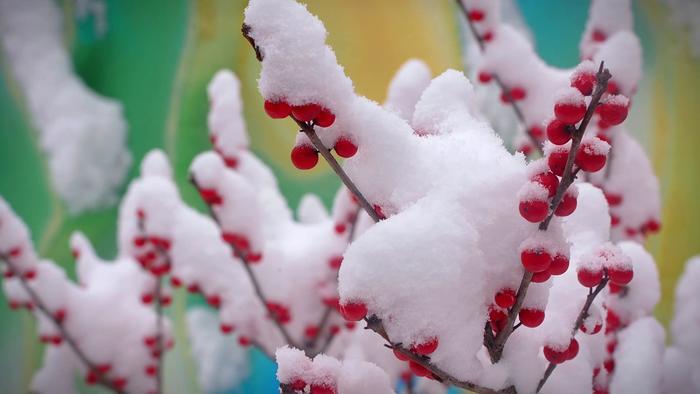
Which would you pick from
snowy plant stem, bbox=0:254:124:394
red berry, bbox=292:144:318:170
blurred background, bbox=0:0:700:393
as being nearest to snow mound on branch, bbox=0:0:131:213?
blurred background, bbox=0:0:700:393

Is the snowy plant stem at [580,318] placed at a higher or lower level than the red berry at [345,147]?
lower

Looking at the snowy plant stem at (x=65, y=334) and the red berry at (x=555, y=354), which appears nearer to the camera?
the red berry at (x=555, y=354)

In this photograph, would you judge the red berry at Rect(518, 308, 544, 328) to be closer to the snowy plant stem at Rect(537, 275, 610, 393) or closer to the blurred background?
the snowy plant stem at Rect(537, 275, 610, 393)

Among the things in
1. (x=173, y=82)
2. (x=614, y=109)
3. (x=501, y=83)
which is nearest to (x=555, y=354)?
(x=614, y=109)

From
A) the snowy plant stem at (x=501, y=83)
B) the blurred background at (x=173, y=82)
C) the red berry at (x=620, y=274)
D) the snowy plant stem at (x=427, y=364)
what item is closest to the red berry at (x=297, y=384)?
the snowy plant stem at (x=427, y=364)

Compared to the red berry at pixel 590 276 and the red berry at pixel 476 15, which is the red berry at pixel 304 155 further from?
the red berry at pixel 476 15

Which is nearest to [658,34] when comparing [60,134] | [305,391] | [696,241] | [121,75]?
[696,241]
